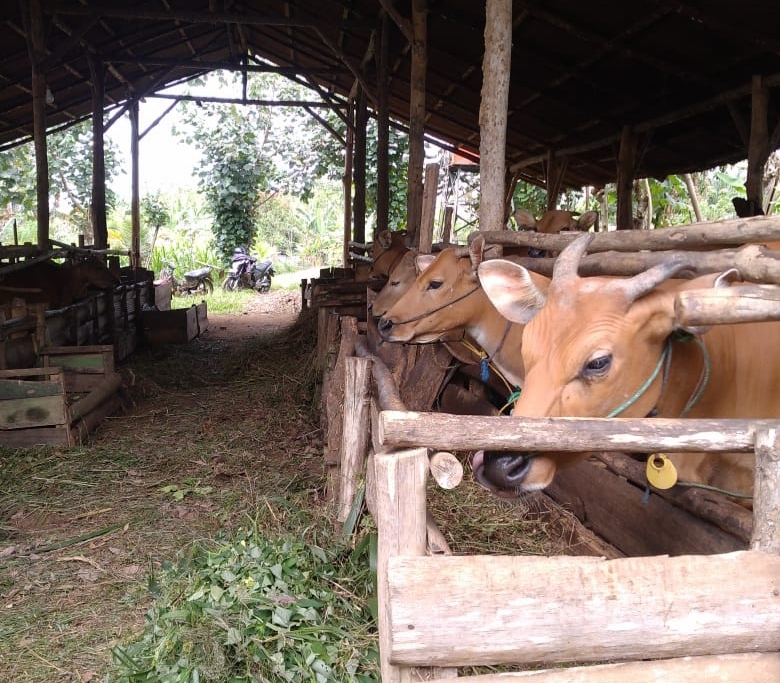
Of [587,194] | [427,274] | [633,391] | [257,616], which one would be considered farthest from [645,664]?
[587,194]

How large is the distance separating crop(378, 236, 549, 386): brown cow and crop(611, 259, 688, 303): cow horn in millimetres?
1948

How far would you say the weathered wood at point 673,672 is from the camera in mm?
1755

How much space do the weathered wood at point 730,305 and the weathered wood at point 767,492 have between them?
317mm

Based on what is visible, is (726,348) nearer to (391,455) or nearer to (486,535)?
(391,455)

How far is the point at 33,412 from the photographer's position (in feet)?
18.7

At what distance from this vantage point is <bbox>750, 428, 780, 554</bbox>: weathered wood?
5.95 ft

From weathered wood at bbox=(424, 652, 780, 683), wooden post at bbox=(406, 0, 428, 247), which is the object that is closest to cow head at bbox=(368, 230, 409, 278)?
wooden post at bbox=(406, 0, 428, 247)

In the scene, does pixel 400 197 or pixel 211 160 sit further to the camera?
pixel 211 160

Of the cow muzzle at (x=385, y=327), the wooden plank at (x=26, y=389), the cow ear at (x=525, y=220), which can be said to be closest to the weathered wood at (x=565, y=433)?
the cow muzzle at (x=385, y=327)

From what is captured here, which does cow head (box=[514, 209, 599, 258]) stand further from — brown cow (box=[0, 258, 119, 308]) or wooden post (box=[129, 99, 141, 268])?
wooden post (box=[129, 99, 141, 268])

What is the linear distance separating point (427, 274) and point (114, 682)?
2.82m

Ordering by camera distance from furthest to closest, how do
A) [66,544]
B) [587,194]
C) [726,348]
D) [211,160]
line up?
[211,160] < [587,194] < [66,544] < [726,348]

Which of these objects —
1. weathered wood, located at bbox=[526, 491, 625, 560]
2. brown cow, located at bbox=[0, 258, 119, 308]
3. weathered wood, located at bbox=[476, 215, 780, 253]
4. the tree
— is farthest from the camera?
the tree

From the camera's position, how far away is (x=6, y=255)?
8.37m
